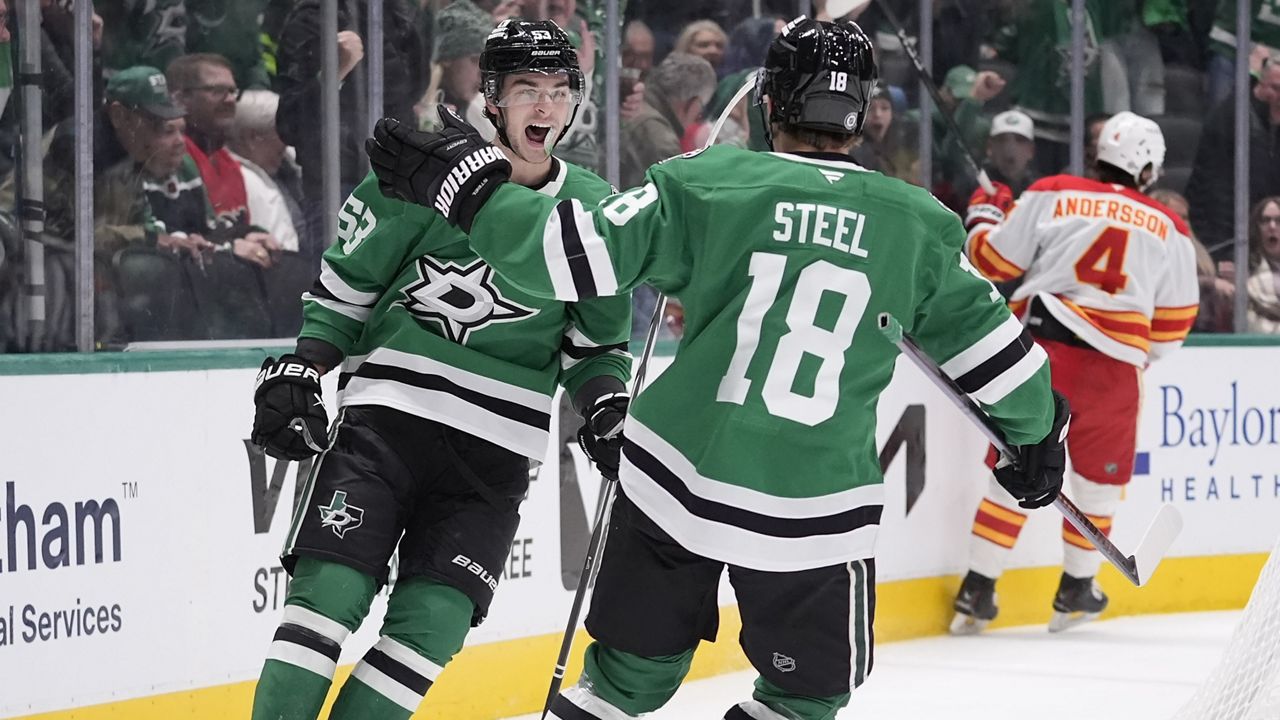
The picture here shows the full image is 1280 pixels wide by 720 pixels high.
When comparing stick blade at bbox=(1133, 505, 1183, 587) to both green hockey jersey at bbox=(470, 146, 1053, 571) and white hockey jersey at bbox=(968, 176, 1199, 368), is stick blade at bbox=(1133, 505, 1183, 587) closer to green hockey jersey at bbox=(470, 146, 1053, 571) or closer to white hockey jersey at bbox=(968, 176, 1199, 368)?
green hockey jersey at bbox=(470, 146, 1053, 571)

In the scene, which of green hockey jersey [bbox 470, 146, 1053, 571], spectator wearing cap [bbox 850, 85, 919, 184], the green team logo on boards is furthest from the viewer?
spectator wearing cap [bbox 850, 85, 919, 184]

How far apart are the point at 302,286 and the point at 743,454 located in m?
2.05

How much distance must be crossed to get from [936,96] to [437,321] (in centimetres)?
305

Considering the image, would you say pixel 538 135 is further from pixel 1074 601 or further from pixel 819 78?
pixel 1074 601

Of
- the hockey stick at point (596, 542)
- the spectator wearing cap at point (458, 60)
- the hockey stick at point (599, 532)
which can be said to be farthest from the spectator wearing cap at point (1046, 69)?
the hockey stick at point (596, 542)

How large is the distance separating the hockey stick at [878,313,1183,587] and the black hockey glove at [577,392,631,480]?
417 mm

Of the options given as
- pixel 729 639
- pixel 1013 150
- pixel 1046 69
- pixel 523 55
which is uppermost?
pixel 523 55

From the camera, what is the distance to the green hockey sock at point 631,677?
83.4 inches

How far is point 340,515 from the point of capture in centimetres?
227

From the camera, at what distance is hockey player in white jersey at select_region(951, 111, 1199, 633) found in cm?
487

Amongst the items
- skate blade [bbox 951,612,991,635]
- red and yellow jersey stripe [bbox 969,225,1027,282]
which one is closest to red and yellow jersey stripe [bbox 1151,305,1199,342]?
red and yellow jersey stripe [bbox 969,225,1027,282]

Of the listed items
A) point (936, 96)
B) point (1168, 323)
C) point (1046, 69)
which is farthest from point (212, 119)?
point (1046, 69)

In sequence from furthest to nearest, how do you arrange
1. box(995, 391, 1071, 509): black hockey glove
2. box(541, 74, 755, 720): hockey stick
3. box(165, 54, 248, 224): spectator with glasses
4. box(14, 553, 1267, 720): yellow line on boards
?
box(165, 54, 248, 224): spectator with glasses, box(14, 553, 1267, 720): yellow line on boards, box(541, 74, 755, 720): hockey stick, box(995, 391, 1071, 509): black hockey glove

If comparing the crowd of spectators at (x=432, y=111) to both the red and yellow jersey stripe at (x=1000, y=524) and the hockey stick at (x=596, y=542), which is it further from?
the red and yellow jersey stripe at (x=1000, y=524)
